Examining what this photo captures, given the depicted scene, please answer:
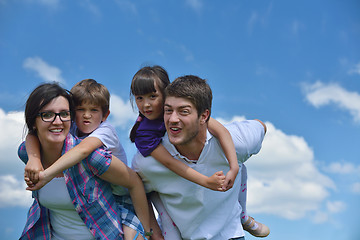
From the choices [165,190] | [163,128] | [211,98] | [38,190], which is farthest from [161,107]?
[38,190]

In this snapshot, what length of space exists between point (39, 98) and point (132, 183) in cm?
130

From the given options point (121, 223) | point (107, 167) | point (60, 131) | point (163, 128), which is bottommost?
point (121, 223)

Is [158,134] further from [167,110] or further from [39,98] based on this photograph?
[39,98]

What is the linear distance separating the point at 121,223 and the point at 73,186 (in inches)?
26.3

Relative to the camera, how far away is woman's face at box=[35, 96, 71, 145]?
404 centimetres

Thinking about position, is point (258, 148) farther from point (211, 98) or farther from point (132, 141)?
point (132, 141)

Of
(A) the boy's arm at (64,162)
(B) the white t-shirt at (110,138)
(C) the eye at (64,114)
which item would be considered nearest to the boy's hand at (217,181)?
(B) the white t-shirt at (110,138)

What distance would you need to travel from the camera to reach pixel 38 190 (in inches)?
165

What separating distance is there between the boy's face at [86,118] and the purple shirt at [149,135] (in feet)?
1.74

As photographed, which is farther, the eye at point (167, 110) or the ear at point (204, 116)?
the ear at point (204, 116)

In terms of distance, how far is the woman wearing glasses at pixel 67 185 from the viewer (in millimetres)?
4047

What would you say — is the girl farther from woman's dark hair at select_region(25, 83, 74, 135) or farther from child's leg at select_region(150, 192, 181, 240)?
woman's dark hair at select_region(25, 83, 74, 135)

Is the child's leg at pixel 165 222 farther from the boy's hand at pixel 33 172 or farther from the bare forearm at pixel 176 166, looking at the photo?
the boy's hand at pixel 33 172

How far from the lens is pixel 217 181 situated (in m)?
3.97
